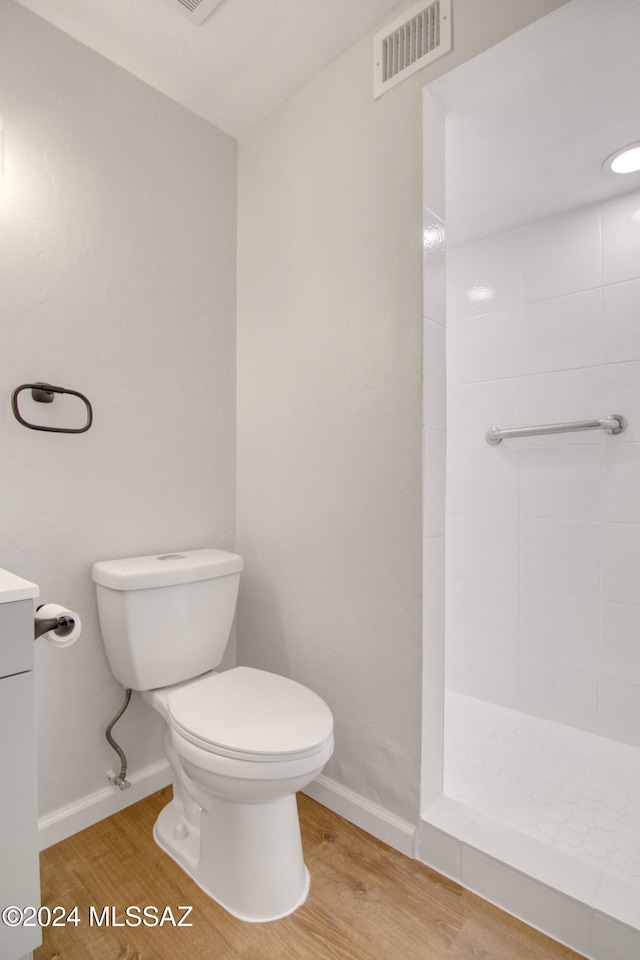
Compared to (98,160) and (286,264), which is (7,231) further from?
(286,264)

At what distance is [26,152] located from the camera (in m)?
1.36

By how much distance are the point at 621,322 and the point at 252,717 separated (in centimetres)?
178

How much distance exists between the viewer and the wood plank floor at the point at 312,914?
108 centimetres

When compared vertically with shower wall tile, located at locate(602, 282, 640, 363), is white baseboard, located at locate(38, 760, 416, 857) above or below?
below

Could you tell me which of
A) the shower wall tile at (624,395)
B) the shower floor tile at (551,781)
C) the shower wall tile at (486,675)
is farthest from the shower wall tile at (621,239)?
the shower floor tile at (551,781)

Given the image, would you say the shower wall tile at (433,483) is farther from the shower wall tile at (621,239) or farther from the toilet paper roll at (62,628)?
the shower wall tile at (621,239)

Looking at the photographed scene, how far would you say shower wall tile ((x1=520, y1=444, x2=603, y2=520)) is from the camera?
6.19ft

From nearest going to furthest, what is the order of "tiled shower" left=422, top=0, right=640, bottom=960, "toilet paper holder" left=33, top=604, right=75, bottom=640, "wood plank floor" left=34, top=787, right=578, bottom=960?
"toilet paper holder" left=33, top=604, right=75, bottom=640 < "wood plank floor" left=34, top=787, right=578, bottom=960 < "tiled shower" left=422, top=0, right=640, bottom=960

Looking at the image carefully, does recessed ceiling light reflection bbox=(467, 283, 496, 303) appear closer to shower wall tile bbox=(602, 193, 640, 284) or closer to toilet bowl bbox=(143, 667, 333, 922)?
→ shower wall tile bbox=(602, 193, 640, 284)

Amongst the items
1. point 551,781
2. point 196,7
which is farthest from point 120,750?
point 196,7

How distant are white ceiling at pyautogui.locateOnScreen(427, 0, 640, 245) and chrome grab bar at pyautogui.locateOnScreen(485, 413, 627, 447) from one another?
2.64ft

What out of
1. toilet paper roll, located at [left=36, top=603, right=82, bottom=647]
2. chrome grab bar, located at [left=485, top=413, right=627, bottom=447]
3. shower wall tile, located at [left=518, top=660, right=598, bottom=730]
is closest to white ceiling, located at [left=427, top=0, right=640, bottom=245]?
chrome grab bar, located at [left=485, top=413, right=627, bottom=447]

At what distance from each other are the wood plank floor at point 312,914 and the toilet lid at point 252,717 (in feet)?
1.34

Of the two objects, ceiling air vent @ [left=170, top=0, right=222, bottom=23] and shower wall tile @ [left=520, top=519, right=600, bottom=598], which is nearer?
ceiling air vent @ [left=170, top=0, right=222, bottom=23]
